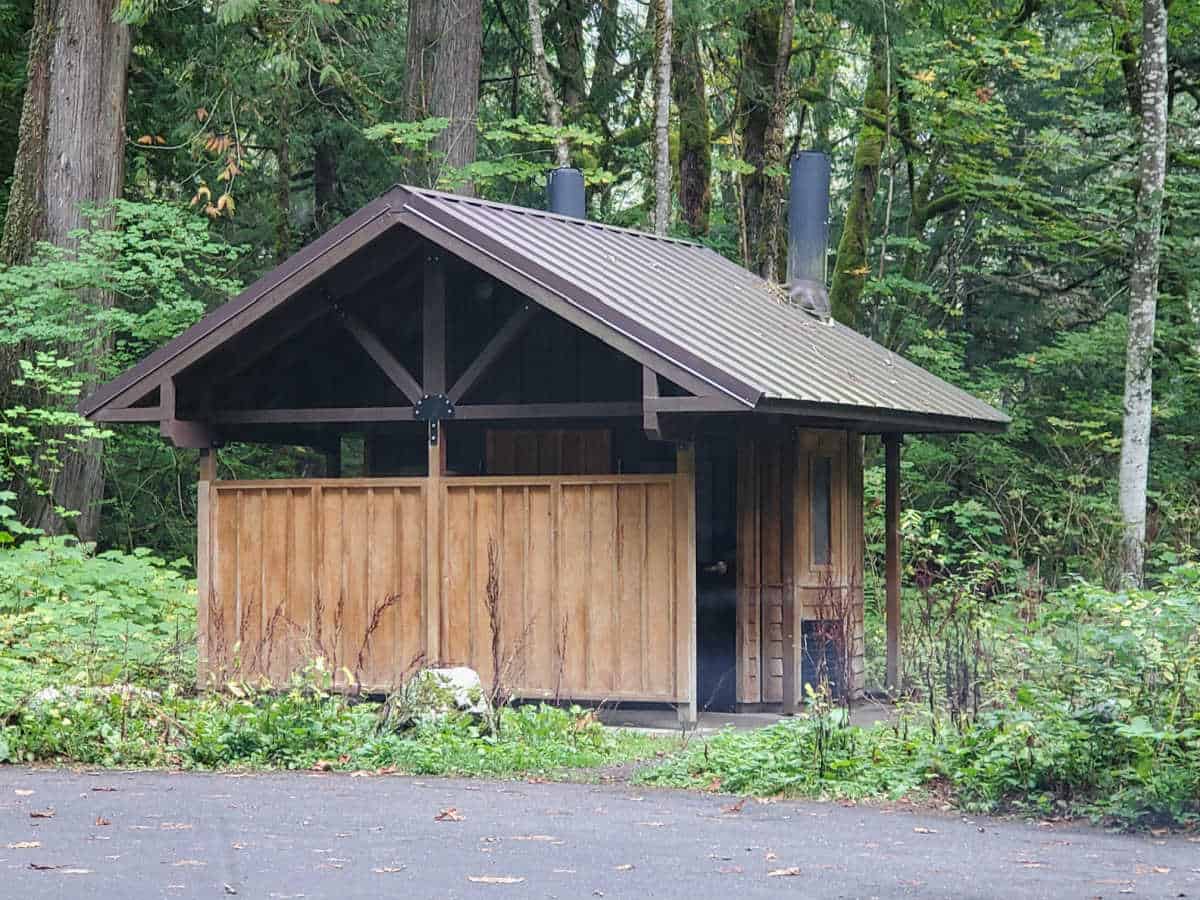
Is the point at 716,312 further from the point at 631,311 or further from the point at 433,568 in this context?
the point at 433,568

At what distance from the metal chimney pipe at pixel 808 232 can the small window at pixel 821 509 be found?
225 cm

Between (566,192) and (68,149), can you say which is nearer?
(566,192)

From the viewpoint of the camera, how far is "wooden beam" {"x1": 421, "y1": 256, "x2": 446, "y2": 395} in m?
13.4

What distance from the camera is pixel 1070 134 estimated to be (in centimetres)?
2817

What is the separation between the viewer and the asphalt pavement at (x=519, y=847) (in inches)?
274

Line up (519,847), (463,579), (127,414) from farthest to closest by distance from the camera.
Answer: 1. (127,414)
2. (463,579)
3. (519,847)

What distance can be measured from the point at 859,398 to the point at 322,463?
1629cm

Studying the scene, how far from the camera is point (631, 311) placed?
39.7 ft

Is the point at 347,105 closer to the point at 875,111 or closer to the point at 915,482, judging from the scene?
the point at 875,111

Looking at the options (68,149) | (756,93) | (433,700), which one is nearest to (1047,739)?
(433,700)

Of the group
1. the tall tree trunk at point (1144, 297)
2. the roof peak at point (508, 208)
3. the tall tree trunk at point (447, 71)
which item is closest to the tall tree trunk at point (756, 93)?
the tall tree trunk at point (447, 71)

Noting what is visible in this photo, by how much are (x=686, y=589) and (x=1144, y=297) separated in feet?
32.1

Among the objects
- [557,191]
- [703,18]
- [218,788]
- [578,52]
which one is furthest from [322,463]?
[218,788]

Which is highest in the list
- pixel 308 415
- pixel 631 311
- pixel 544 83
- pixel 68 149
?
pixel 544 83
